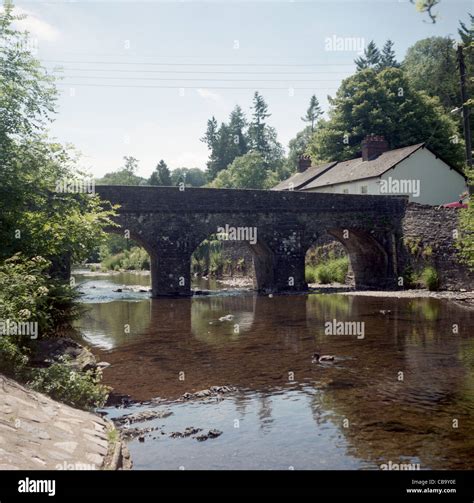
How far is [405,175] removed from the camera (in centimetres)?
3938

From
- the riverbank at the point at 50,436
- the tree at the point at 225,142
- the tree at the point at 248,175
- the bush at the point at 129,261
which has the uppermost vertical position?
the tree at the point at 225,142

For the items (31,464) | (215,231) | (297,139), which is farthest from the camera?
(297,139)

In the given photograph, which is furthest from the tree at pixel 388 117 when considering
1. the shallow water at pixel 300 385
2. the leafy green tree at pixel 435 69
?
the shallow water at pixel 300 385

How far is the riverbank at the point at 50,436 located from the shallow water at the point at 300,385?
20.5 inches

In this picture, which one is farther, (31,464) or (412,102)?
(412,102)

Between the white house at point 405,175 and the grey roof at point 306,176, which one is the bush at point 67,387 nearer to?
the white house at point 405,175

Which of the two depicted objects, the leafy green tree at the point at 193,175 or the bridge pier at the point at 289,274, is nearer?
the bridge pier at the point at 289,274

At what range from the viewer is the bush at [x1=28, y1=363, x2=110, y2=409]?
8609 mm

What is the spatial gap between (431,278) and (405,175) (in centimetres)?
1256

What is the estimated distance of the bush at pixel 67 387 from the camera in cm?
861
